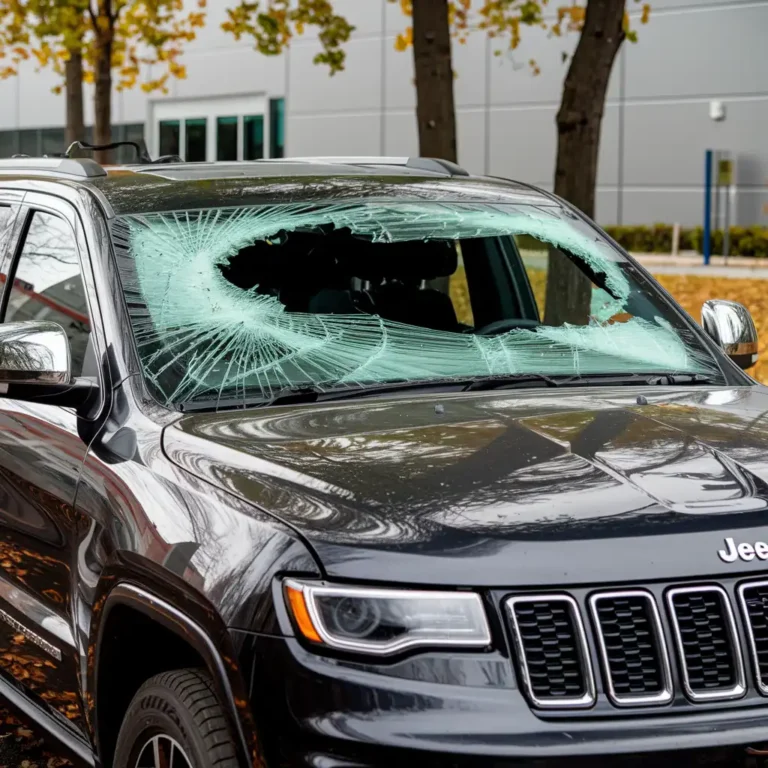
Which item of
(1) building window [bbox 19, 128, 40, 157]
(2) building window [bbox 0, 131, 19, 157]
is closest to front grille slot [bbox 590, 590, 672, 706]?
(1) building window [bbox 19, 128, 40, 157]

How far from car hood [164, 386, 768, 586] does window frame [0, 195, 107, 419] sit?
41cm

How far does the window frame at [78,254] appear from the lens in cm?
374

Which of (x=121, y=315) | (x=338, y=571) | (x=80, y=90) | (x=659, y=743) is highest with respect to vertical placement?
(x=80, y=90)

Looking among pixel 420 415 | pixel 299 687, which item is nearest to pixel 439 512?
pixel 299 687

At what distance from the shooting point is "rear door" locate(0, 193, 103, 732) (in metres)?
3.62

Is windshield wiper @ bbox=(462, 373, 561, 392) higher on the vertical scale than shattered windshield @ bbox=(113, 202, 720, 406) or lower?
lower

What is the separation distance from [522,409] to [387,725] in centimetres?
113

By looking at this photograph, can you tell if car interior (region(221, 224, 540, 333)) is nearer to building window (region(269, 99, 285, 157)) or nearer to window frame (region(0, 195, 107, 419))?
window frame (region(0, 195, 107, 419))

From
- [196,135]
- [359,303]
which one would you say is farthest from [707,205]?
[359,303]

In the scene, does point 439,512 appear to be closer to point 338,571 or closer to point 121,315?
point 338,571

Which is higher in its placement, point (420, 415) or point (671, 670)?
point (420, 415)

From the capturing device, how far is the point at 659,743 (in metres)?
2.58

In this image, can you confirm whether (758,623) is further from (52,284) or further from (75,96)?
(75,96)

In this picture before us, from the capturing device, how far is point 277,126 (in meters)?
37.9
